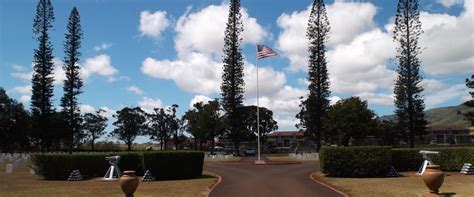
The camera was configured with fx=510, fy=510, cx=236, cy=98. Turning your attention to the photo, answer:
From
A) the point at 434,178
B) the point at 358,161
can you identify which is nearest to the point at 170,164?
the point at 358,161

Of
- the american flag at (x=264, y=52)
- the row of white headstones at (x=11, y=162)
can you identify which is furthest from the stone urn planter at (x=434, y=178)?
the american flag at (x=264, y=52)

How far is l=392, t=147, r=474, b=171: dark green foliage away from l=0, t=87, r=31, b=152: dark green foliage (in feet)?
193

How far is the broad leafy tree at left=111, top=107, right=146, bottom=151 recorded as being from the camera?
280 feet

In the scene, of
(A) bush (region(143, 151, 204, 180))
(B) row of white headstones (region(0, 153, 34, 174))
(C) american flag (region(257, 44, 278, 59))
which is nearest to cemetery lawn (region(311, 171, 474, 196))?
(A) bush (region(143, 151, 204, 180))

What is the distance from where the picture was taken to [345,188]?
17703 millimetres

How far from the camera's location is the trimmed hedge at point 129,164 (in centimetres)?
2241

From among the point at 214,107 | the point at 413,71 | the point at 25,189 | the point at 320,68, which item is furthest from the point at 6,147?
the point at 25,189

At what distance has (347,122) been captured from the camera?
211 feet

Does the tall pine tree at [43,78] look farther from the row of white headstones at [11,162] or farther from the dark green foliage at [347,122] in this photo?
the dark green foliage at [347,122]

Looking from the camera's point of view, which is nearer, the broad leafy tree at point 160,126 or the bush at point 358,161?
the bush at point 358,161

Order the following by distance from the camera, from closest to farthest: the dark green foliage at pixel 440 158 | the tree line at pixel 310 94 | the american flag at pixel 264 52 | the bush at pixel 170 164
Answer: the bush at pixel 170 164, the dark green foliage at pixel 440 158, the american flag at pixel 264 52, the tree line at pixel 310 94

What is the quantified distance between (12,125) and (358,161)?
63.7m

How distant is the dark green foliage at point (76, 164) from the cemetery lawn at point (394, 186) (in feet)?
30.1

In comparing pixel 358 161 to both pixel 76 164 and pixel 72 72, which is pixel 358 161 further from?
pixel 72 72
